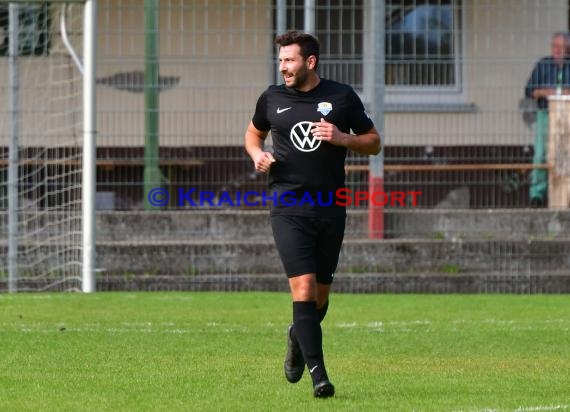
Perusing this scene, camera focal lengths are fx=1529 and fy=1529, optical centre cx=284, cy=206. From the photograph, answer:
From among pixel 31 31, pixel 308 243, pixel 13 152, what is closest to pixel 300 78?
pixel 308 243

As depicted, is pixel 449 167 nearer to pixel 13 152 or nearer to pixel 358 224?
pixel 358 224

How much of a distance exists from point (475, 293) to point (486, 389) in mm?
7850

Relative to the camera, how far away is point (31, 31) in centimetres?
1723

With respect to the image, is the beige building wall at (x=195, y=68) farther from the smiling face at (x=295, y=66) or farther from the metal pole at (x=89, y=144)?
the smiling face at (x=295, y=66)

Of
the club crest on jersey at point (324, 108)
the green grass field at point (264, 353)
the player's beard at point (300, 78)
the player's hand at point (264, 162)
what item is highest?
the player's beard at point (300, 78)

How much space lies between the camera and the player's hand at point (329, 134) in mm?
8445

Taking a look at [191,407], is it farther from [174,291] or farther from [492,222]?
[492,222]

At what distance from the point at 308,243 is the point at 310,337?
1.79ft

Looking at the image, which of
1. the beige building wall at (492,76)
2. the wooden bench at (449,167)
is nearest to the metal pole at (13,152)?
the wooden bench at (449,167)

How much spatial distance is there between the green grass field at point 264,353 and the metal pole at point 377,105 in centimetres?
139

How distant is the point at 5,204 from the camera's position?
16734mm

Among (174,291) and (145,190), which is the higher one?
(145,190)

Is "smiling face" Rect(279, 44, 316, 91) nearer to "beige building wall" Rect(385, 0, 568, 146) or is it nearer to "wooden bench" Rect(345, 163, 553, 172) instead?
"wooden bench" Rect(345, 163, 553, 172)

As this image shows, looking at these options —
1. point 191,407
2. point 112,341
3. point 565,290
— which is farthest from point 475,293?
point 191,407
